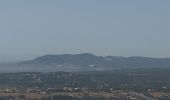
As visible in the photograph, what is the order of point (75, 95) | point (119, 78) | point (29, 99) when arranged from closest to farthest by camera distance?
1. point (29, 99)
2. point (75, 95)
3. point (119, 78)

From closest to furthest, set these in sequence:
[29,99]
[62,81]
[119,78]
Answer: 1. [29,99]
2. [62,81]
3. [119,78]

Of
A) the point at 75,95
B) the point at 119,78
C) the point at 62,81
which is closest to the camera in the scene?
the point at 75,95

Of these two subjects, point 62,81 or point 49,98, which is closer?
point 49,98

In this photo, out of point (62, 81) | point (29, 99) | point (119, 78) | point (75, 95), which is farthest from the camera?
point (119, 78)

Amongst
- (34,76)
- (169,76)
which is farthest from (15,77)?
(169,76)

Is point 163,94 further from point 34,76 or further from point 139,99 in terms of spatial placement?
point 34,76

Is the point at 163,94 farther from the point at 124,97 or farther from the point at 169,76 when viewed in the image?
the point at 169,76

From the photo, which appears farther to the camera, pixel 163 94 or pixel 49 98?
pixel 163 94

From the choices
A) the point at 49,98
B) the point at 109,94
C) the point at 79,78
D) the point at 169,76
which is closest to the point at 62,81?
the point at 79,78
